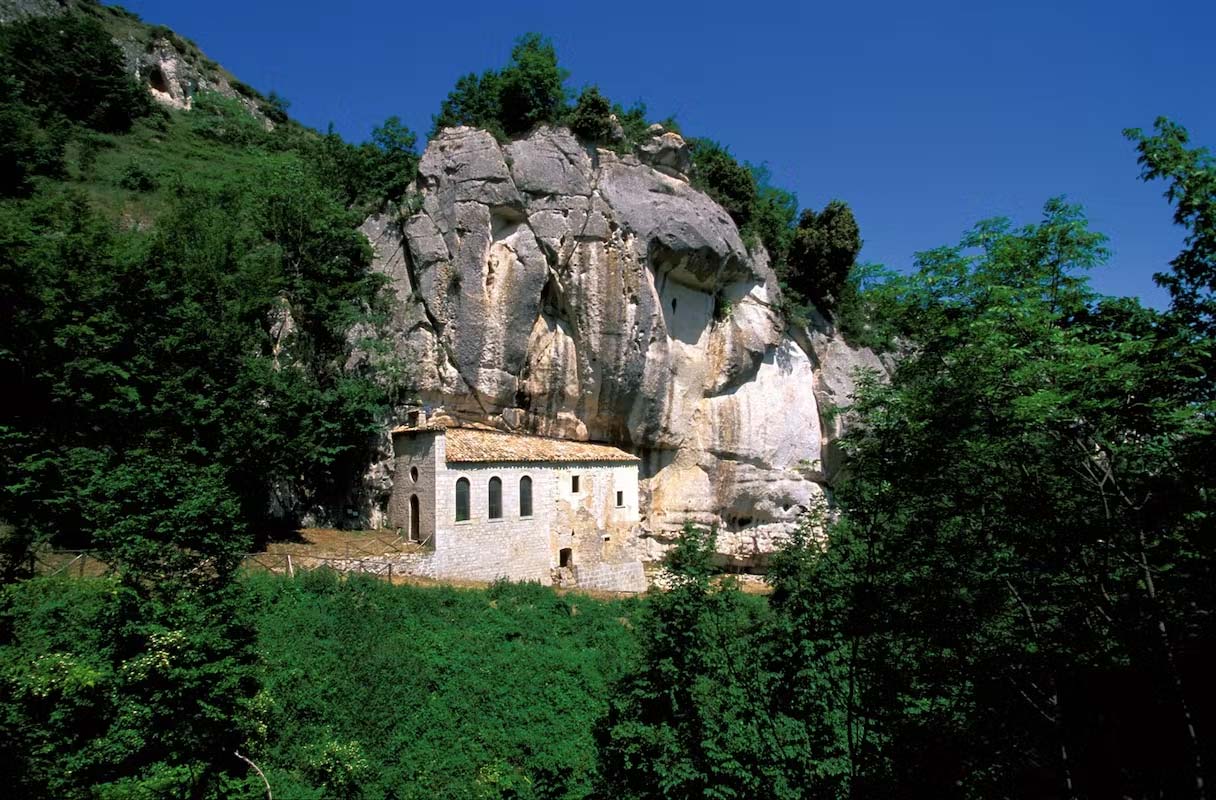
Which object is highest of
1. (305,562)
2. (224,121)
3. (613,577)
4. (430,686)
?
(224,121)

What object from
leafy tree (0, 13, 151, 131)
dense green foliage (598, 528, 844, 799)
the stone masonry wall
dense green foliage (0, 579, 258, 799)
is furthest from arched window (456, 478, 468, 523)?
leafy tree (0, 13, 151, 131)

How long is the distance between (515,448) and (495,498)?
6.91ft

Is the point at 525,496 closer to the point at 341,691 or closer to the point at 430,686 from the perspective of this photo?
the point at 430,686

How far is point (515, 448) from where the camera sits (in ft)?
80.2

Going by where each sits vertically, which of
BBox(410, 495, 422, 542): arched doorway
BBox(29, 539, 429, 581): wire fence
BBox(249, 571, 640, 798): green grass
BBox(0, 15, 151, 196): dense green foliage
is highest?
BBox(0, 15, 151, 196): dense green foliage

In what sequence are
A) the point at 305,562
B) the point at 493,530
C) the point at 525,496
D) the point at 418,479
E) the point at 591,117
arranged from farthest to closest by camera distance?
the point at 591,117
the point at 525,496
the point at 493,530
the point at 418,479
the point at 305,562

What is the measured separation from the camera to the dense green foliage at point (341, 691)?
383 inches

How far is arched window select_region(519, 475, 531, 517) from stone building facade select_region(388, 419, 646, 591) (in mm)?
38

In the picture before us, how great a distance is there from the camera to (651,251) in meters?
26.8

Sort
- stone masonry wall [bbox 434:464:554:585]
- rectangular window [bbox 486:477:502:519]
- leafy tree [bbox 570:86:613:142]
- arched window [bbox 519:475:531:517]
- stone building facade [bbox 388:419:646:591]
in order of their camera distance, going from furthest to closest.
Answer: leafy tree [bbox 570:86:613:142] → arched window [bbox 519:475:531:517] → rectangular window [bbox 486:477:502:519] → stone building facade [bbox 388:419:646:591] → stone masonry wall [bbox 434:464:554:585]

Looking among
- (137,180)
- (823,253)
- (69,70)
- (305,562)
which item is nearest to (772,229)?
(823,253)

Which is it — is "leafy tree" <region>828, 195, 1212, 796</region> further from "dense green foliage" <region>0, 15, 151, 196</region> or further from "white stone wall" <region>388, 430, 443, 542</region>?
"dense green foliage" <region>0, 15, 151, 196</region>

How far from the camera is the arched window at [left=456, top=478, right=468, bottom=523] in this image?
22.5 metres

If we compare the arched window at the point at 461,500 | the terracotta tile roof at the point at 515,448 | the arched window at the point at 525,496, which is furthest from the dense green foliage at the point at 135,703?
the arched window at the point at 525,496
